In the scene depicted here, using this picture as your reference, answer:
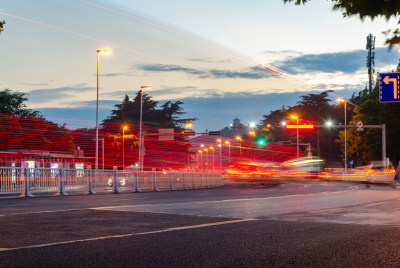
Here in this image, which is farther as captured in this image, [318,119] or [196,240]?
[318,119]

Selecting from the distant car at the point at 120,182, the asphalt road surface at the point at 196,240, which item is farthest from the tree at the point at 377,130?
the asphalt road surface at the point at 196,240

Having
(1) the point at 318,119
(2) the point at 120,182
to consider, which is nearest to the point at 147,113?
(1) the point at 318,119

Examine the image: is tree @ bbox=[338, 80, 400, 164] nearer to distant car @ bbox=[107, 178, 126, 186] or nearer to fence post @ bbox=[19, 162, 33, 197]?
distant car @ bbox=[107, 178, 126, 186]

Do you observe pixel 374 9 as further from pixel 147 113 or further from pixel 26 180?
pixel 147 113

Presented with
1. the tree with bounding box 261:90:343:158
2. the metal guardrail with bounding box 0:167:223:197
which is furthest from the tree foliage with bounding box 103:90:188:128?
the metal guardrail with bounding box 0:167:223:197

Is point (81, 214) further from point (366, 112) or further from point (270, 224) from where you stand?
point (366, 112)

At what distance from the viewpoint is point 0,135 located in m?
58.2

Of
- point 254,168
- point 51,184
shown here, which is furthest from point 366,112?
point 51,184

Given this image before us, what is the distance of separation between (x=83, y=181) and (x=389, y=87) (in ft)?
57.9

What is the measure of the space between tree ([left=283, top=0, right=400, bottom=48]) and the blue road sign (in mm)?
24818

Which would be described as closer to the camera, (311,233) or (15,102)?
(311,233)

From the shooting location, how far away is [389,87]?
29.6 m

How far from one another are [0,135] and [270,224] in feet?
174

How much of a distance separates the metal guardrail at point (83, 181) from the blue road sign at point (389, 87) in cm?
1336
